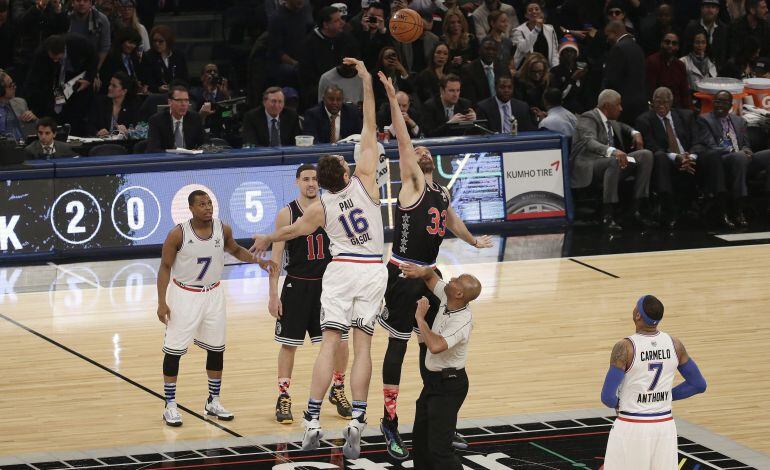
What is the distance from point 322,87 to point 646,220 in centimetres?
478

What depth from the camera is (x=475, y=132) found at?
19.1 meters

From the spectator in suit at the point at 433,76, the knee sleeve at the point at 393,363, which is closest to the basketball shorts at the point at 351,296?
the knee sleeve at the point at 393,363

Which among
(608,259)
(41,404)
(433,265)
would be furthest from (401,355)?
(608,259)

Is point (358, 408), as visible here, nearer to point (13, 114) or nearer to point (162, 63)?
point (13, 114)

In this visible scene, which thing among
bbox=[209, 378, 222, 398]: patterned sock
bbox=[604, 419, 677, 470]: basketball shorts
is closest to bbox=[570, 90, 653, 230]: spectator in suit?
bbox=[209, 378, 222, 398]: patterned sock

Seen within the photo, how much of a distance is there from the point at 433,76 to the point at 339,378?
9047 mm

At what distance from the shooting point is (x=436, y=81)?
20.1 metres

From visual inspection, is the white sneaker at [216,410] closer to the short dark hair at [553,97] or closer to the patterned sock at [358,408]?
the patterned sock at [358,408]

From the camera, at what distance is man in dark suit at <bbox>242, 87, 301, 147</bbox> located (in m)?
18.5

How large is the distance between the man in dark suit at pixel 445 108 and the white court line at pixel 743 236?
3.67 meters

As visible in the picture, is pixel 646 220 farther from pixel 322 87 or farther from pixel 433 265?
pixel 433 265

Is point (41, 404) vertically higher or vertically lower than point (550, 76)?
lower

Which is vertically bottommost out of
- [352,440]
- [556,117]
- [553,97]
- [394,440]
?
[394,440]

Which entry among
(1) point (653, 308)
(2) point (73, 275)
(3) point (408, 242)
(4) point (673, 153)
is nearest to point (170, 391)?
(3) point (408, 242)
